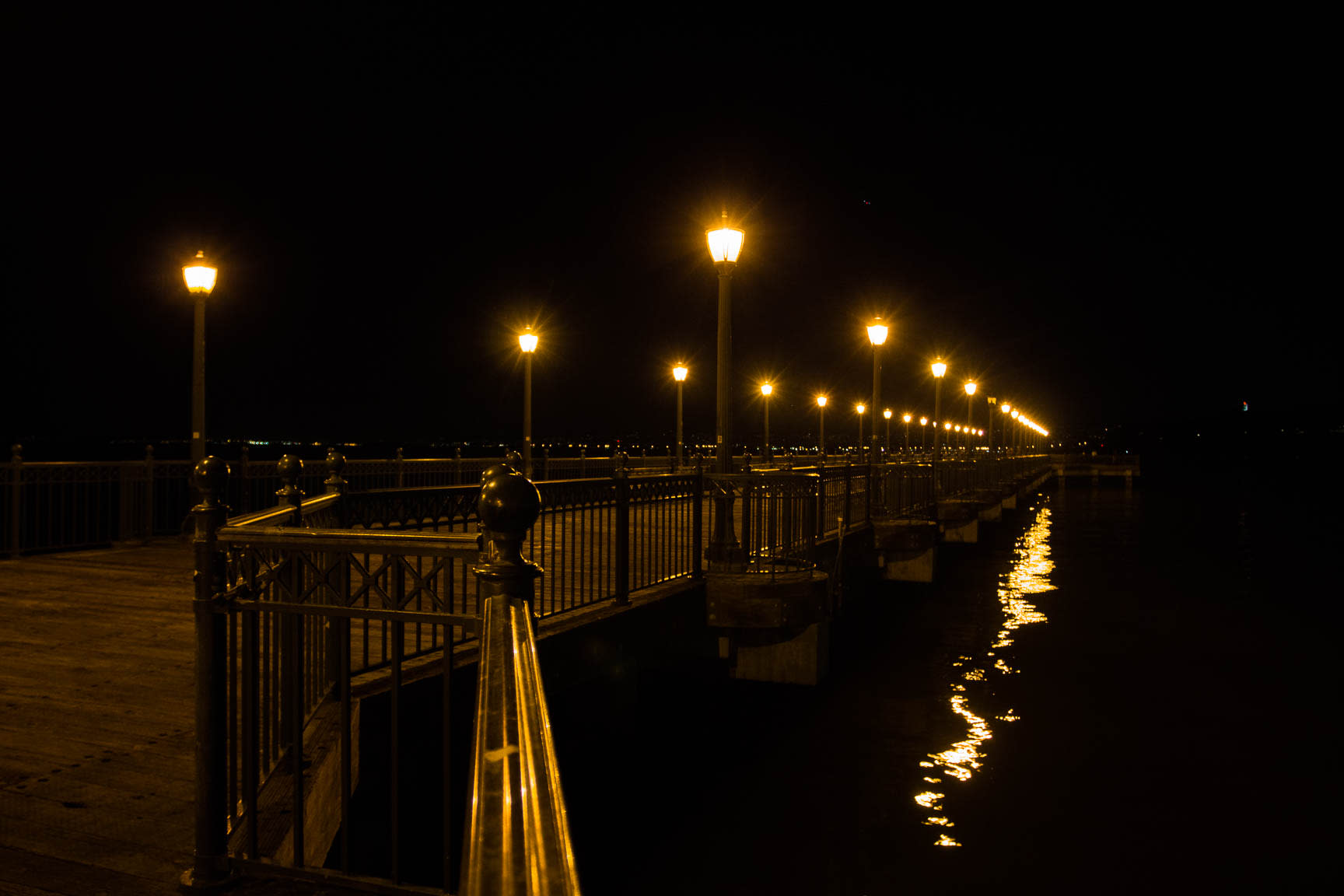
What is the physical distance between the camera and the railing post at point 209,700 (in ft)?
12.7

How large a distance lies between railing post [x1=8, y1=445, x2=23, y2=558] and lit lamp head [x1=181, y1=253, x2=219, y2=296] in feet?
11.3

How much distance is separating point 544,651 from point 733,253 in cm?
545

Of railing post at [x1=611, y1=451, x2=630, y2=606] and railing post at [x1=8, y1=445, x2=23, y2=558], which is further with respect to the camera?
railing post at [x1=8, y1=445, x2=23, y2=558]

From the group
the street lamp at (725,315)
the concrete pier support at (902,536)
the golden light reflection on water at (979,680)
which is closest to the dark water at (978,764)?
the golden light reflection on water at (979,680)

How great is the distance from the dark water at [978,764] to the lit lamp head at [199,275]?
748 centimetres

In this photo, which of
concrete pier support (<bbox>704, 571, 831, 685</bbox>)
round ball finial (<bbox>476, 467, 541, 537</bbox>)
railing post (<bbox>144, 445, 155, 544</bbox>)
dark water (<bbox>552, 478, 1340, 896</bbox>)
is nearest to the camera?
round ball finial (<bbox>476, 467, 541, 537</bbox>)

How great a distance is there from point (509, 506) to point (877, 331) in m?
17.4

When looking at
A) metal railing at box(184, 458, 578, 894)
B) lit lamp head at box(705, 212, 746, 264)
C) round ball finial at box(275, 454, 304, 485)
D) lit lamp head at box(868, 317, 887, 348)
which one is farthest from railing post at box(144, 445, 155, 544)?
lit lamp head at box(868, 317, 887, 348)

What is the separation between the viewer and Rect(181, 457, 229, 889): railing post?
3.88 m

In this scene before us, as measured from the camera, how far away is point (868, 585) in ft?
84.1

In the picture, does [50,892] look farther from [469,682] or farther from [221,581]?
[469,682]

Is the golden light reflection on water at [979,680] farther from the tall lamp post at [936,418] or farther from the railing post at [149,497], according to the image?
the railing post at [149,497]

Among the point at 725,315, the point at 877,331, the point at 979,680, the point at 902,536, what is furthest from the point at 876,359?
the point at 725,315

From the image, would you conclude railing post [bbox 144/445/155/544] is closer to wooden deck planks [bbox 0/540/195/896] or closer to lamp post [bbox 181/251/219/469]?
lamp post [bbox 181/251/219/469]
